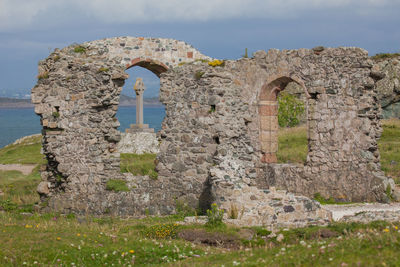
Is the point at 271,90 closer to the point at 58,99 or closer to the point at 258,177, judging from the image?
the point at 258,177

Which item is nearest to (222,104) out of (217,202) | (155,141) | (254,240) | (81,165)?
(217,202)

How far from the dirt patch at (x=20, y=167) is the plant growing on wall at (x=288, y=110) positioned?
14.0 metres

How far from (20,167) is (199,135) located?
13.0 m

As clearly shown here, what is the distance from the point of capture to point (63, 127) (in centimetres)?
1399

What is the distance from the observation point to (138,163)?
66.4 feet

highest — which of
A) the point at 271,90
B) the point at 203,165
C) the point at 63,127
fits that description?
the point at 271,90

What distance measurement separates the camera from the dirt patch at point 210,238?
30.8 feet

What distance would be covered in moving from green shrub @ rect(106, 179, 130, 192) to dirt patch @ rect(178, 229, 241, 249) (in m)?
3.79

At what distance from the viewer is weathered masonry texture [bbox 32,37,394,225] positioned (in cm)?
1334

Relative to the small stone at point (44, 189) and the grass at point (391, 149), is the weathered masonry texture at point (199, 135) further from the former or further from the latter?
the grass at point (391, 149)

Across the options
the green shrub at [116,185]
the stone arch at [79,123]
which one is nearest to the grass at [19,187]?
the stone arch at [79,123]

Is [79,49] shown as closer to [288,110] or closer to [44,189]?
[44,189]

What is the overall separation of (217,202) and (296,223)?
2075mm

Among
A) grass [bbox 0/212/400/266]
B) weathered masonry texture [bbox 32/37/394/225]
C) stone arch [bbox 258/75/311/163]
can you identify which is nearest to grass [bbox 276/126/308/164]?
stone arch [bbox 258/75/311/163]
